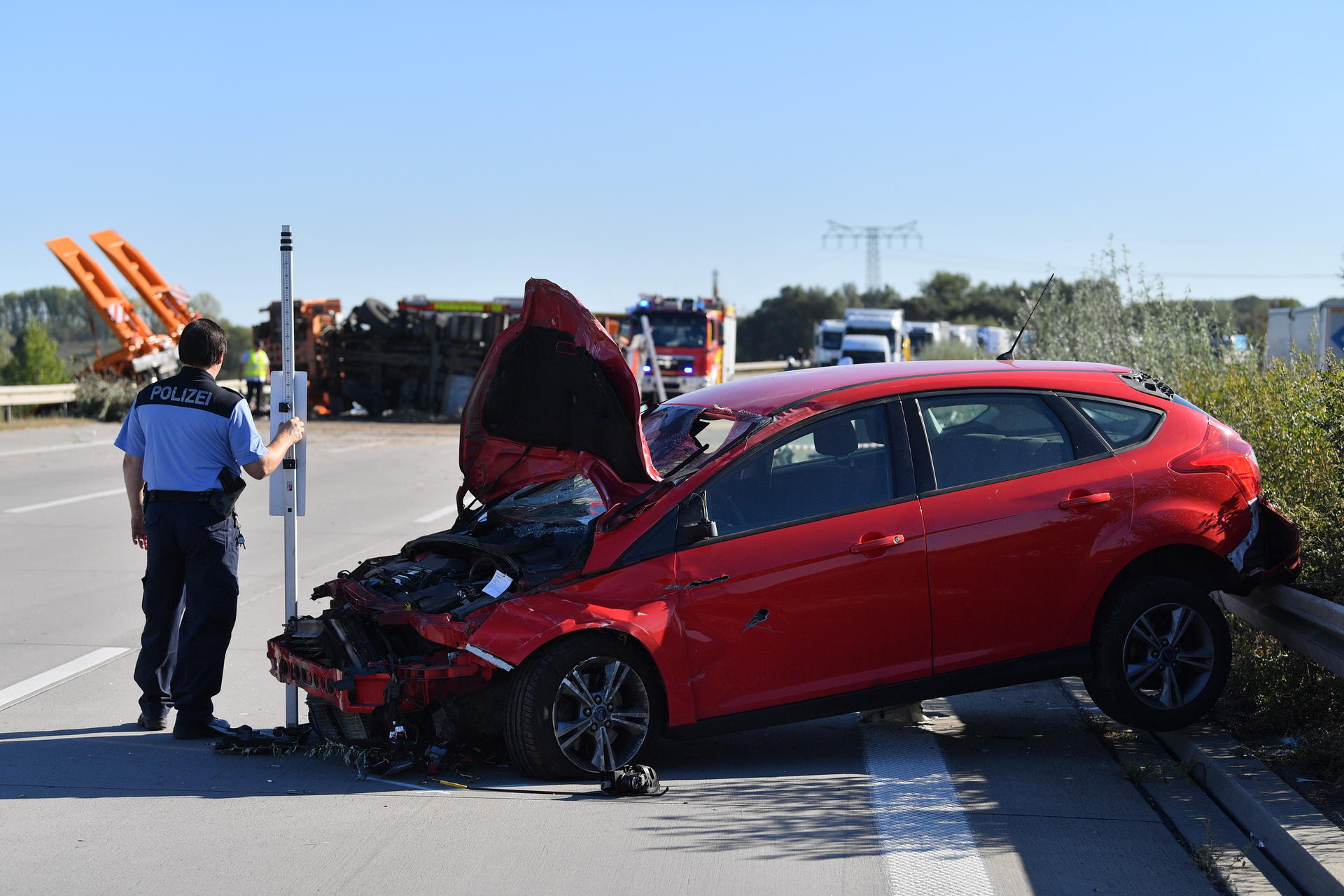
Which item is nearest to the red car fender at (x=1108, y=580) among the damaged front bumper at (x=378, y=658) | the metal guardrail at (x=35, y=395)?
the damaged front bumper at (x=378, y=658)

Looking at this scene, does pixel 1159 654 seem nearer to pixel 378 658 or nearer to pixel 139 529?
pixel 378 658

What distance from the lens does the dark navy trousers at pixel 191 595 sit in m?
5.76

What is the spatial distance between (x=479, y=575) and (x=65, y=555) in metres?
6.84

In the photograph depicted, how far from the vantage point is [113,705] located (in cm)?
652

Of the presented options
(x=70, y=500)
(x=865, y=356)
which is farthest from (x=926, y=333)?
(x=70, y=500)

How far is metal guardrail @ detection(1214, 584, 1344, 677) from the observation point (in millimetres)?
5344

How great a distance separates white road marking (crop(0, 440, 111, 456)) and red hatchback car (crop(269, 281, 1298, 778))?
16905 millimetres

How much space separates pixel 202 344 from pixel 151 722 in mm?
1765

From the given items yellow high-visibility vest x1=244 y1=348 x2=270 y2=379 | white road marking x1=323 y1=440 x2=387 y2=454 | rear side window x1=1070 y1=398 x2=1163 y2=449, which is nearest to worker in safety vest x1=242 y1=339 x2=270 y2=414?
yellow high-visibility vest x1=244 y1=348 x2=270 y2=379

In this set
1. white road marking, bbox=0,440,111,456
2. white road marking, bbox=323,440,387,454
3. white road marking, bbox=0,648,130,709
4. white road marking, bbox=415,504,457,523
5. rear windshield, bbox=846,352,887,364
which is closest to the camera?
white road marking, bbox=0,648,130,709

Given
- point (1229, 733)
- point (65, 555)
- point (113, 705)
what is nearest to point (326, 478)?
point (65, 555)

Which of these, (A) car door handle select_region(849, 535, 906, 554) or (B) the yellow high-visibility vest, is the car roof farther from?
(B) the yellow high-visibility vest

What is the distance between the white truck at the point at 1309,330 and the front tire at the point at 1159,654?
2341 millimetres

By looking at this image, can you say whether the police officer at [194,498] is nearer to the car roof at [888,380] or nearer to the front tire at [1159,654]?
the car roof at [888,380]
